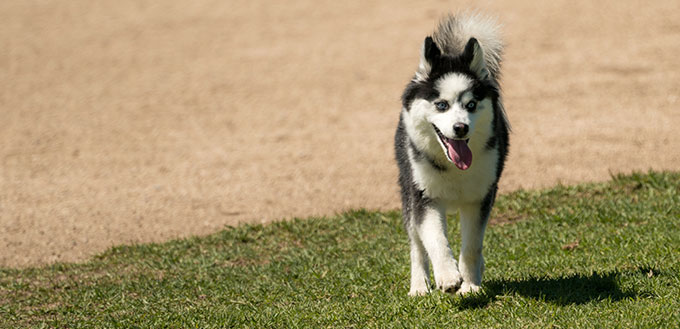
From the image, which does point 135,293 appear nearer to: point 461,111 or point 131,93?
point 461,111

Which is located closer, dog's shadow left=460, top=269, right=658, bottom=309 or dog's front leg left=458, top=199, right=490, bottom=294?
dog's shadow left=460, top=269, right=658, bottom=309

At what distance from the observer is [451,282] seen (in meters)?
5.49

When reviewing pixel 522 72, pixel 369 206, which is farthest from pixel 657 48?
pixel 369 206

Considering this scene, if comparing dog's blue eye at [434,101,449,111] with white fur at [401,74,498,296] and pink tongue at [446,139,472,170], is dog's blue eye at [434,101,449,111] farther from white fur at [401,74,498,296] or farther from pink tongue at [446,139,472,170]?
pink tongue at [446,139,472,170]

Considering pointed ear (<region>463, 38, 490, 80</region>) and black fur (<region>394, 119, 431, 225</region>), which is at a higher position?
pointed ear (<region>463, 38, 490, 80</region>)

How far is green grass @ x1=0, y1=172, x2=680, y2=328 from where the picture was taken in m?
5.74

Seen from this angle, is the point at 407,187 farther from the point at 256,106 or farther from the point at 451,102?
the point at 256,106

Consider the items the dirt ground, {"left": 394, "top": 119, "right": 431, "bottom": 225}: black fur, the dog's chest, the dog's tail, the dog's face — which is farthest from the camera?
the dirt ground

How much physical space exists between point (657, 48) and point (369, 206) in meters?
7.75

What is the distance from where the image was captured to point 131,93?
15.5m

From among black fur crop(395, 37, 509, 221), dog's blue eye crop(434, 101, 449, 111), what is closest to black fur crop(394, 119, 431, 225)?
black fur crop(395, 37, 509, 221)

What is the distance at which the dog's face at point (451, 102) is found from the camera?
5.48 meters

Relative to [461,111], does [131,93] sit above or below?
below

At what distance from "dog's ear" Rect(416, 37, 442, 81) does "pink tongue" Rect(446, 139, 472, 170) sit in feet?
1.63
